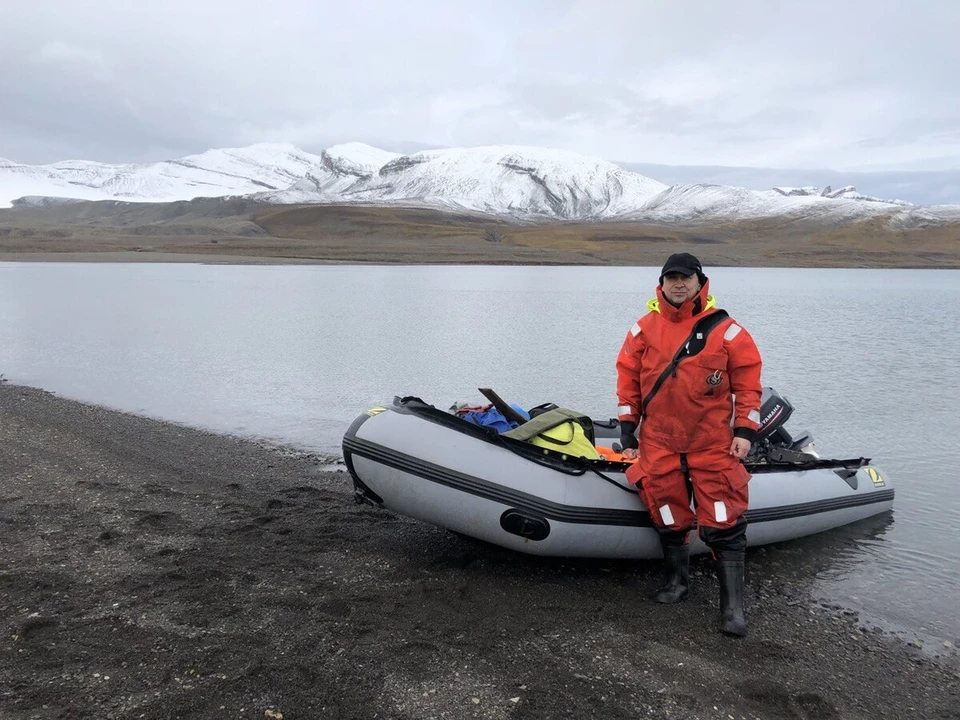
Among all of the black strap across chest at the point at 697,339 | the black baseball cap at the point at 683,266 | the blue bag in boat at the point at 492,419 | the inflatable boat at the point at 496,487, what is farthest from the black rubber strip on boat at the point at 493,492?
the black baseball cap at the point at 683,266

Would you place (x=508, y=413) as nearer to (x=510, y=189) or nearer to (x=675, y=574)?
(x=675, y=574)

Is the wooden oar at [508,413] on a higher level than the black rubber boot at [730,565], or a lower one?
higher

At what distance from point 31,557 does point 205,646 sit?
1.52m

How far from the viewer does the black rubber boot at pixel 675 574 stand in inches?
165

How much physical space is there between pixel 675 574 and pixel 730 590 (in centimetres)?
36

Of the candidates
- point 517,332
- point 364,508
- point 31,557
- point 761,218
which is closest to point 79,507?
point 31,557

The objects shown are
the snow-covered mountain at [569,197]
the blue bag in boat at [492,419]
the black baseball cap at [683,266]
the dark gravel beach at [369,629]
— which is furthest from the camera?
the snow-covered mountain at [569,197]

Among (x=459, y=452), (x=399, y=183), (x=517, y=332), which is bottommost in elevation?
(x=517, y=332)

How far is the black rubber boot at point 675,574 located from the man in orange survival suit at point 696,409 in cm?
19

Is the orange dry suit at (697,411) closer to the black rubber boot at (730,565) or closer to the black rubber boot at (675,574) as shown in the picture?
the black rubber boot at (730,565)

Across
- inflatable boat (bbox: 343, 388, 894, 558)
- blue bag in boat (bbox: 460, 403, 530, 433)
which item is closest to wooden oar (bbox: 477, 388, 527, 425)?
blue bag in boat (bbox: 460, 403, 530, 433)

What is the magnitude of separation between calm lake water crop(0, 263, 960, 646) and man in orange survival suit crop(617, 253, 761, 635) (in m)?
1.18

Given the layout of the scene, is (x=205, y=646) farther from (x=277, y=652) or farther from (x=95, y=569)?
(x=95, y=569)

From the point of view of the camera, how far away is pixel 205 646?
3436mm
